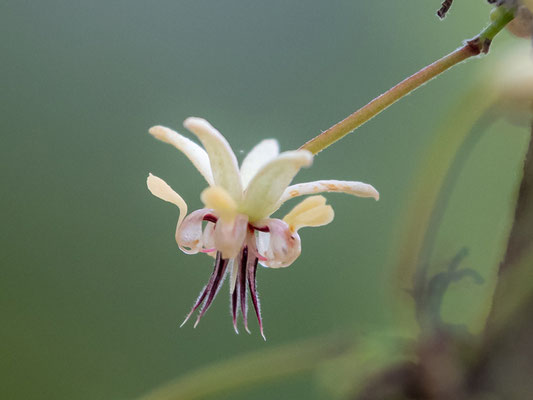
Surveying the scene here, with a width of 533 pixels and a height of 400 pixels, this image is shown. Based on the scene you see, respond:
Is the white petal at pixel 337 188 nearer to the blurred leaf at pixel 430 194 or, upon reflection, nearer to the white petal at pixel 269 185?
the white petal at pixel 269 185

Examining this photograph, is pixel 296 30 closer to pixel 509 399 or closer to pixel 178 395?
pixel 178 395

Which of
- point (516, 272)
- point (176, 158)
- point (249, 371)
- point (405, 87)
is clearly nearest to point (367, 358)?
point (249, 371)

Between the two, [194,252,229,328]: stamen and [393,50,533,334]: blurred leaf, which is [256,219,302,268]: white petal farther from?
[393,50,533,334]: blurred leaf

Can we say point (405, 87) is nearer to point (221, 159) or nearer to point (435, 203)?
point (221, 159)

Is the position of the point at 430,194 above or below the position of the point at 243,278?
above

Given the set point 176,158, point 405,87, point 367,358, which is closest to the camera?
point 405,87

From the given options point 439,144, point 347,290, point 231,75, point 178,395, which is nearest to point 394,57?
point 231,75

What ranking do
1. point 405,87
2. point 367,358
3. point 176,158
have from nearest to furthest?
point 405,87 → point 367,358 → point 176,158
